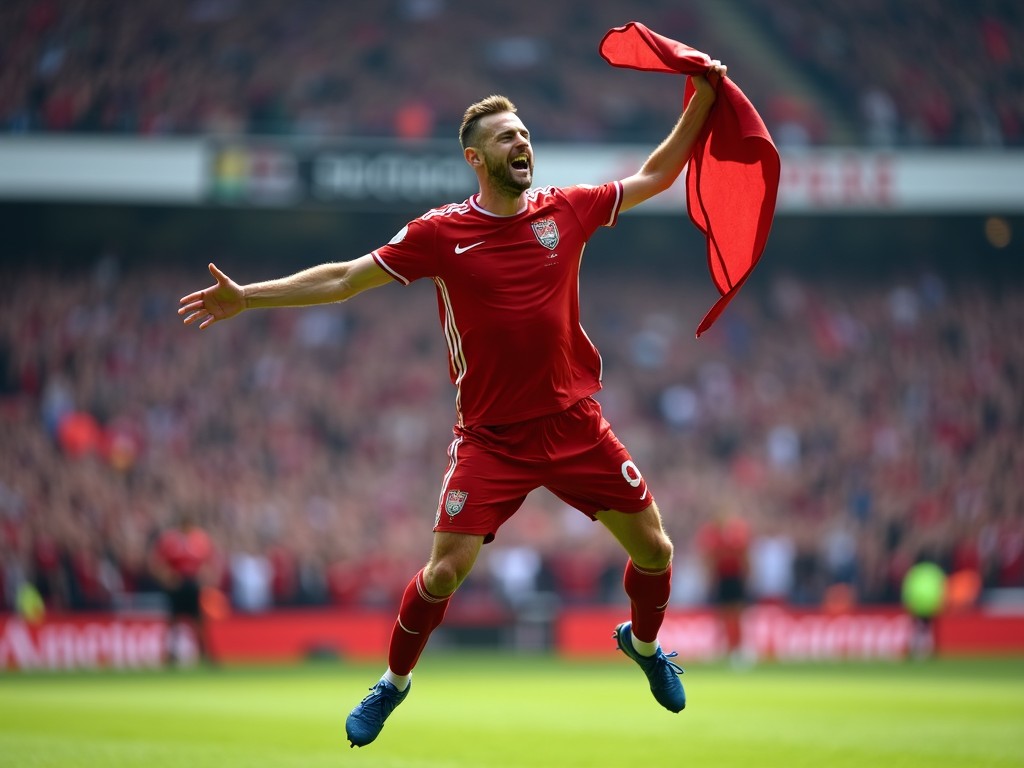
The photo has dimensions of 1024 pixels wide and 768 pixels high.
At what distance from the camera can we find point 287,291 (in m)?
6.86

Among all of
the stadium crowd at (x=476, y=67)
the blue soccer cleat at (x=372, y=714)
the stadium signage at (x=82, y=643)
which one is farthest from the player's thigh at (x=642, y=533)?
the stadium crowd at (x=476, y=67)

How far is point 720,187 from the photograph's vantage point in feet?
26.2

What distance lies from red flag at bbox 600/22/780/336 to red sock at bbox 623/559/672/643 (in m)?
1.34

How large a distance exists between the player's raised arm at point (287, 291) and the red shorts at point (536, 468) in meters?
0.97

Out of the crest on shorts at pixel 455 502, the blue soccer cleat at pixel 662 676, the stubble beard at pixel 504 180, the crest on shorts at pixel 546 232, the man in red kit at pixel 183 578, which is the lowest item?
the blue soccer cleat at pixel 662 676

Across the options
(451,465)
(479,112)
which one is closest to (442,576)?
(451,465)

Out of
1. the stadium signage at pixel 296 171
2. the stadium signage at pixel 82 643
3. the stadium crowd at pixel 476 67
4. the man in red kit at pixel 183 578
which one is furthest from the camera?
the stadium crowd at pixel 476 67

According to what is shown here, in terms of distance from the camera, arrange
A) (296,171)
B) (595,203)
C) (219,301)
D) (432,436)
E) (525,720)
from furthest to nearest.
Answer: (432,436) → (296,171) → (525,720) → (595,203) → (219,301)

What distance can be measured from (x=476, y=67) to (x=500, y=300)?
74.6 ft

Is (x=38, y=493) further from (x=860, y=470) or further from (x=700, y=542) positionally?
(x=860, y=470)

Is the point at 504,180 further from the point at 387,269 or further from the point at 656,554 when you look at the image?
the point at 656,554

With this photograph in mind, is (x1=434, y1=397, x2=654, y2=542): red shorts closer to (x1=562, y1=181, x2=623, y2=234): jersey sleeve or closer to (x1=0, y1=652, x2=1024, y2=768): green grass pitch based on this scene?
(x1=562, y1=181, x2=623, y2=234): jersey sleeve

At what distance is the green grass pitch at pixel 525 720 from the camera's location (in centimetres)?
877

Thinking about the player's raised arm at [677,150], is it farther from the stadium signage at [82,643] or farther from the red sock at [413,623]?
the stadium signage at [82,643]
